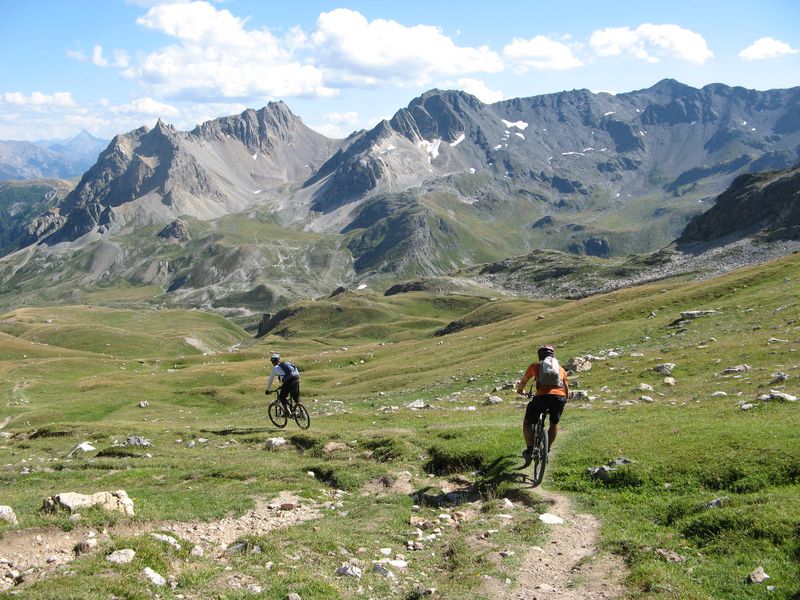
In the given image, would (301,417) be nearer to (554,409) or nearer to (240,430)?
(240,430)

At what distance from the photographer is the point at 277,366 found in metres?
32.6

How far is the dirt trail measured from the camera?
12.8 m

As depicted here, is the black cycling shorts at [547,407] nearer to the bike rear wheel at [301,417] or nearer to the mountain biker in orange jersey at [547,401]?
the mountain biker in orange jersey at [547,401]

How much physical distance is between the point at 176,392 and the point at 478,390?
138ft

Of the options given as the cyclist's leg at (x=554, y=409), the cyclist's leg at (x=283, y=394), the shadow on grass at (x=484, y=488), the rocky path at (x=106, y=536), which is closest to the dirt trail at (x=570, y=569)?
the shadow on grass at (x=484, y=488)

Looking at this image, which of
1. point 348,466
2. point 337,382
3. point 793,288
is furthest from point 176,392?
point 793,288

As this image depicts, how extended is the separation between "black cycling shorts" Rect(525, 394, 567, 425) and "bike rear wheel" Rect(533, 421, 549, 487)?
0.33 meters

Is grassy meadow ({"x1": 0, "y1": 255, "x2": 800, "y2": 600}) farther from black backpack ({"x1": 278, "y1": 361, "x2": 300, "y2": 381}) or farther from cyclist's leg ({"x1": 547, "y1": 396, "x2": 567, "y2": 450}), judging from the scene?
black backpack ({"x1": 278, "y1": 361, "x2": 300, "y2": 381})

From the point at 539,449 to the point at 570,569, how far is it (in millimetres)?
5505

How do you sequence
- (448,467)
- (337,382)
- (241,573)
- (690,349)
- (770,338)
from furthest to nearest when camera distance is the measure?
(337,382), (690,349), (770,338), (448,467), (241,573)

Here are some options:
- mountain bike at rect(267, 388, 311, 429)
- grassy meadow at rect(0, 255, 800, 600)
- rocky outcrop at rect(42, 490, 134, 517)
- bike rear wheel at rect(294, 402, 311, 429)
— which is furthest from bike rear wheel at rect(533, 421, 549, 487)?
bike rear wheel at rect(294, 402, 311, 429)

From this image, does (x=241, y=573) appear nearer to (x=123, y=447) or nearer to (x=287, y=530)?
(x=287, y=530)

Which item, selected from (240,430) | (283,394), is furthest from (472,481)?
(240,430)

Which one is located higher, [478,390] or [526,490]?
[526,490]
